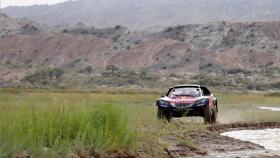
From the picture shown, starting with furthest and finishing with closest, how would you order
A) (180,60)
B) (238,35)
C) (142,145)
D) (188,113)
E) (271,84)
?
(238,35) → (180,60) → (271,84) → (188,113) → (142,145)

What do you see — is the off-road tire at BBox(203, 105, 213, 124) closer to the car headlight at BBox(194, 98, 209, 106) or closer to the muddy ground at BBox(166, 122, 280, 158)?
the car headlight at BBox(194, 98, 209, 106)

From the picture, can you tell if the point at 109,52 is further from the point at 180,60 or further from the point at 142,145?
the point at 142,145

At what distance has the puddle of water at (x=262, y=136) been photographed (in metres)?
16.5

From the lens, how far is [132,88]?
257ft

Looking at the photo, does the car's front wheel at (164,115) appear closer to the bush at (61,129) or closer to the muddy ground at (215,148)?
the muddy ground at (215,148)

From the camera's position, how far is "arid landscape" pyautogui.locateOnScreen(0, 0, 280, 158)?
11156mm

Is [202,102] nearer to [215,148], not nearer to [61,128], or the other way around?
[215,148]

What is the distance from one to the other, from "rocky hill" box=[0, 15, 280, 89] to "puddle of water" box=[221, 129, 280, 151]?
6586 centimetres

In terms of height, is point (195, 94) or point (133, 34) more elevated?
point (133, 34)

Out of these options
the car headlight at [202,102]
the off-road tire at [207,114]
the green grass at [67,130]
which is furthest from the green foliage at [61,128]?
the off-road tire at [207,114]

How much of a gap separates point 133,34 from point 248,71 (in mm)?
30853

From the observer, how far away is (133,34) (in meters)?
117

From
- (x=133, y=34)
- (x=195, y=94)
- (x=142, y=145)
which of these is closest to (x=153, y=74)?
(x=133, y=34)

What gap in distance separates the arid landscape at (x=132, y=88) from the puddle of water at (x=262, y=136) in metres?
0.03
